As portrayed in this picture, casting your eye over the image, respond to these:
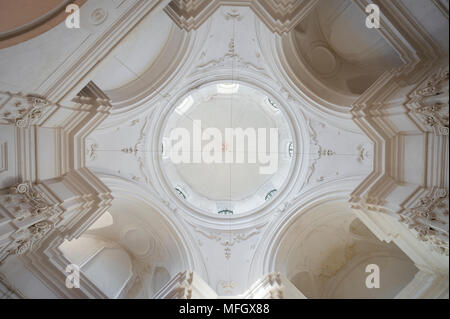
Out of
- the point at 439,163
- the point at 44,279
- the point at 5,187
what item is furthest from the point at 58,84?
the point at 439,163

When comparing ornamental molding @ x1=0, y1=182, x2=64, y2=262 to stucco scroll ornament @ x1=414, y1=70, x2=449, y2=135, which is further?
ornamental molding @ x1=0, y1=182, x2=64, y2=262

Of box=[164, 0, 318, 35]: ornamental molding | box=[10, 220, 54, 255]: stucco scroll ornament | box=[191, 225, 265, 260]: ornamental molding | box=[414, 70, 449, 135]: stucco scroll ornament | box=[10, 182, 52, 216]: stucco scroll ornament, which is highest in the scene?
box=[164, 0, 318, 35]: ornamental molding

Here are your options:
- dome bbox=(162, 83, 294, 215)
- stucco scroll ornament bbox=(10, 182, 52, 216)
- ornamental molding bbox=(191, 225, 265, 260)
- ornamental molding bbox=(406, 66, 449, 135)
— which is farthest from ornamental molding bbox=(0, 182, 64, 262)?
ornamental molding bbox=(406, 66, 449, 135)

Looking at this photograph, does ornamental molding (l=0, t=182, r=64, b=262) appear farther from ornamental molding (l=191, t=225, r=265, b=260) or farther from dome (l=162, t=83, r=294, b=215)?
dome (l=162, t=83, r=294, b=215)

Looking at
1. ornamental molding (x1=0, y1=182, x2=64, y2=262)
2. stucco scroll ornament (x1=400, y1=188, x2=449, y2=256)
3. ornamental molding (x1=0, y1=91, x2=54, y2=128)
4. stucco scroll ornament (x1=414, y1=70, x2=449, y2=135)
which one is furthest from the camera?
ornamental molding (x1=0, y1=182, x2=64, y2=262)

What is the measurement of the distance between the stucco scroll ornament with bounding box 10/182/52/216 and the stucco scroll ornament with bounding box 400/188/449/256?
760 cm

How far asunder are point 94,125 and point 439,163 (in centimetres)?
788

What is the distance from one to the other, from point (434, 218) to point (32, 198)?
7860mm

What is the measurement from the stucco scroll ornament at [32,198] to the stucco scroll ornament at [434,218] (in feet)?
24.9

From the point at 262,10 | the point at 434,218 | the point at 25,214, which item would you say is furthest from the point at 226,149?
the point at 434,218

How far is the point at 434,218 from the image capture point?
16.1 ft

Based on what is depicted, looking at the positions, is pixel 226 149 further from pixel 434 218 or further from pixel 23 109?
pixel 434 218

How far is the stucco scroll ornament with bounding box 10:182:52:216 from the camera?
5629 mm
